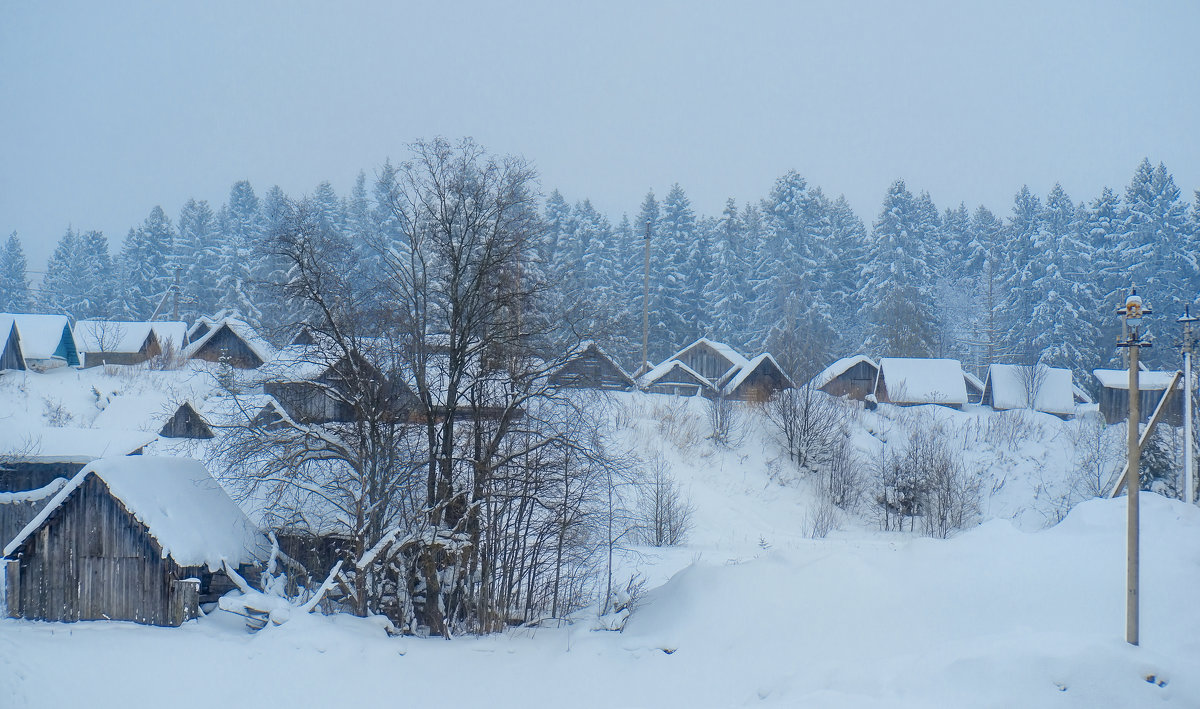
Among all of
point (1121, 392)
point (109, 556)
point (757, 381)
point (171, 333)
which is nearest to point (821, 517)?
point (757, 381)

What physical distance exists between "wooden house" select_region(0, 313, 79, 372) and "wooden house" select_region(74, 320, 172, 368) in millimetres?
3635

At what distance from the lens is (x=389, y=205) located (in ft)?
57.8

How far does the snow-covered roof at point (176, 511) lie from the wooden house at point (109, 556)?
20mm

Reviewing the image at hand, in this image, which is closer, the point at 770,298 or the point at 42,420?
the point at 42,420

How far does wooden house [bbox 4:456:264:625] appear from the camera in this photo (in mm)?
15617

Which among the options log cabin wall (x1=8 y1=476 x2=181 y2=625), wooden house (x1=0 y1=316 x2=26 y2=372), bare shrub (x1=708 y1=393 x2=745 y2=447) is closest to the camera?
log cabin wall (x1=8 y1=476 x2=181 y2=625)

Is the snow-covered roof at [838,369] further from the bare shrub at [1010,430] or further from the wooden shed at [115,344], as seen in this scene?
the wooden shed at [115,344]

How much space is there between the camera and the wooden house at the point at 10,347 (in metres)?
32.0

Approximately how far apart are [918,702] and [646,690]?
4.35 metres

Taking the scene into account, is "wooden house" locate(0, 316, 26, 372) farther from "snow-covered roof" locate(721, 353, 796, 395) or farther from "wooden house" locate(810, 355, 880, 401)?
"wooden house" locate(810, 355, 880, 401)

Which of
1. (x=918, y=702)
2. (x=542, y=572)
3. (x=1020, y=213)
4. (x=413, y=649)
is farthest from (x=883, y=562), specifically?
(x=1020, y=213)

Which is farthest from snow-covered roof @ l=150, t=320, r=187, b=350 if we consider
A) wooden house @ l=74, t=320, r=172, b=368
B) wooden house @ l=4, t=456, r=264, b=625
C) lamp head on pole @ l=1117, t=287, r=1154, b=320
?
lamp head on pole @ l=1117, t=287, r=1154, b=320

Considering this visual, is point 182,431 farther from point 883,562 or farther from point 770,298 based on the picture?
point 770,298

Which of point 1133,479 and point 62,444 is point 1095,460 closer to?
point 1133,479
